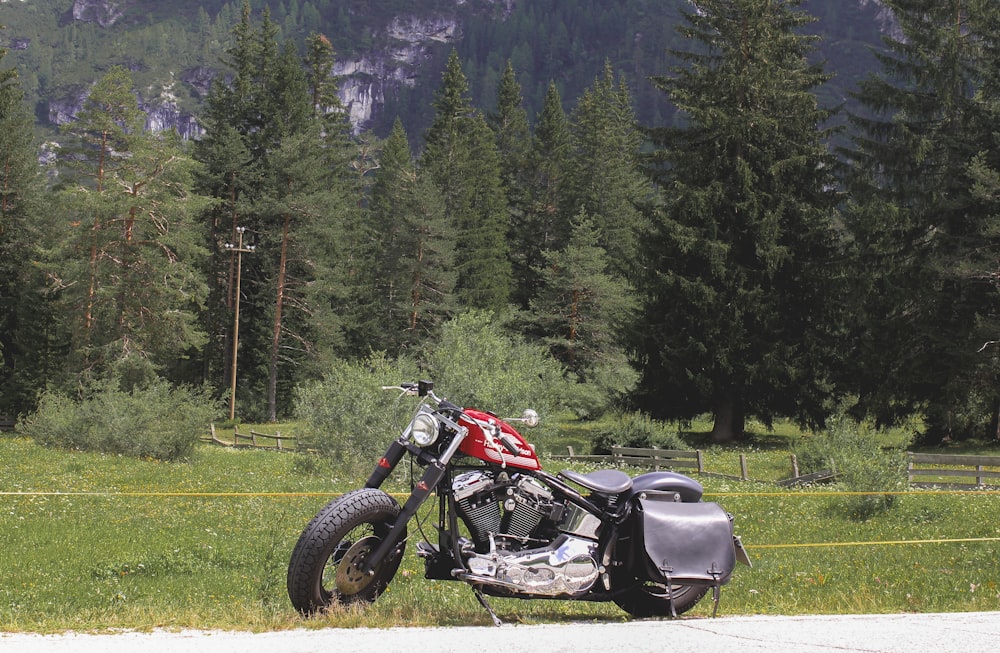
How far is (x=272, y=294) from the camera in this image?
192ft

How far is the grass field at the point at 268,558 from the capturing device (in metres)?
6.30

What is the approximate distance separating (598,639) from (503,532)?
3.21 ft

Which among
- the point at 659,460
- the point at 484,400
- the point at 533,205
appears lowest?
the point at 659,460

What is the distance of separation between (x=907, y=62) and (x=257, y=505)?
29885 mm

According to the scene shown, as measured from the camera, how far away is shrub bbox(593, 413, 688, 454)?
30.5 meters

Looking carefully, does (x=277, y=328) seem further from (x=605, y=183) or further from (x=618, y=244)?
(x=605, y=183)

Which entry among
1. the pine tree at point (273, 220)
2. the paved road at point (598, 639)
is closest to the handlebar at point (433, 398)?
the paved road at point (598, 639)

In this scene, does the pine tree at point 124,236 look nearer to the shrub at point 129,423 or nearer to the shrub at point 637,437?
the shrub at point 129,423

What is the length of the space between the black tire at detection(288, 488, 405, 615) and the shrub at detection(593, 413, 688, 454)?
24.5 m

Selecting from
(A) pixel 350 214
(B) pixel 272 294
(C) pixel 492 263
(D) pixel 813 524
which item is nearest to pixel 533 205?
(C) pixel 492 263

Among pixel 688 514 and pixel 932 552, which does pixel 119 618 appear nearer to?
pixel 688 514

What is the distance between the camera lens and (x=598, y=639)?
546 centimetres

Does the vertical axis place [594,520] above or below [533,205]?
below

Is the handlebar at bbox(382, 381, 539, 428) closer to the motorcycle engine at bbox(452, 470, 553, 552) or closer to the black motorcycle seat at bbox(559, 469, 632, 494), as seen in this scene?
the motorcycle engine at bbox(452, 470, 553, 552)
